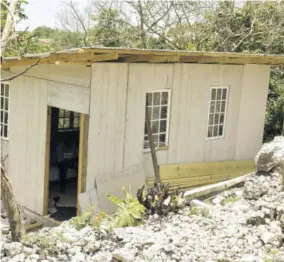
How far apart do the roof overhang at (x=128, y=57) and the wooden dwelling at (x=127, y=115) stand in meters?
0.02

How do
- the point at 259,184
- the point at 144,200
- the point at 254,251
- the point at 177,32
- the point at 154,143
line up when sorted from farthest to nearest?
the point at 177,32
the point at 154,143
the point at 259,184
the point at 144,200
the point at 254,251

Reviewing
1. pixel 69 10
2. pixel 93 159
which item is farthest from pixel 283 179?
pixel 69 10

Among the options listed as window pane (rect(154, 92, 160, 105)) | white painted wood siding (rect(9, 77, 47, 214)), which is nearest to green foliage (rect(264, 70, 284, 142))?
window pane (rect(154, 92, 160, 105))

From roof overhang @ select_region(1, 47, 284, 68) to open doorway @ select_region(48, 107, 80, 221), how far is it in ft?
7.57

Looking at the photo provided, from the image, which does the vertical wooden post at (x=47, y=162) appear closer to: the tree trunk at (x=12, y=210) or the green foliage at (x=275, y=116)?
the tree trunk at (x=12, y=210)

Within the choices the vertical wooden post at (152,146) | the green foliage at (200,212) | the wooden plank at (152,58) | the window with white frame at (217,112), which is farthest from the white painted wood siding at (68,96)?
the window with white frame at (217,112)

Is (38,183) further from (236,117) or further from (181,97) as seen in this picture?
(236,117)

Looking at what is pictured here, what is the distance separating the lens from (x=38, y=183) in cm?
952

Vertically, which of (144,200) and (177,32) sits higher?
(177,32)

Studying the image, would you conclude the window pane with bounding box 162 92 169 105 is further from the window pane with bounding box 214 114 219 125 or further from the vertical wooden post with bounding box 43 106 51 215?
the vertical wooden post with bounding box 43 106 51 215

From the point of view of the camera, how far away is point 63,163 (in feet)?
36.1

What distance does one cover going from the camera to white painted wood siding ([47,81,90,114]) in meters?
8.51

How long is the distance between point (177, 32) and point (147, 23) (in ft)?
4.87

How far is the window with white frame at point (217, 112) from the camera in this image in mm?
11023
